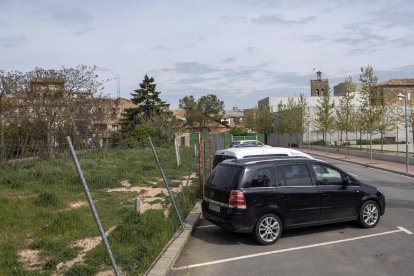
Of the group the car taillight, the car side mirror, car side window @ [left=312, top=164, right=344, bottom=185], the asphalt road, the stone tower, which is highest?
the stone tower

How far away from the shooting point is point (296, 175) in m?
9.40

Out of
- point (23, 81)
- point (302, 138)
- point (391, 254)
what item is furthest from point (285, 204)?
point (302, 138)

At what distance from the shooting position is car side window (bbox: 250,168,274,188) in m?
8.92

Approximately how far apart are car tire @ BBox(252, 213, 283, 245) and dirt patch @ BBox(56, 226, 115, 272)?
2.76 meters

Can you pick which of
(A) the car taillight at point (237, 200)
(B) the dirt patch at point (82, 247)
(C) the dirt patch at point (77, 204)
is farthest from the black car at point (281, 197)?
(C) the dirt patch at point (77, 204)

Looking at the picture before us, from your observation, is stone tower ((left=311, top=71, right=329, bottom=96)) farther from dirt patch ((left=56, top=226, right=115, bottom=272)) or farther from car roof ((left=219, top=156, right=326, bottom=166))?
dirt patch ((left=56, top=226, right=115, bottom=272))

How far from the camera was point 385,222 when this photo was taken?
35.0 ft

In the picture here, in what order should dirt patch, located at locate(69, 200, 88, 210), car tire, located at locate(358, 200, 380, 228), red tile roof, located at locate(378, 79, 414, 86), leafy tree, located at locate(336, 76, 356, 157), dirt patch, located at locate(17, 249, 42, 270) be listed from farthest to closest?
red tile roof, located at locate(378, 79, 414, 86) < leafy tree, located at locate(336, 76, 356, 157) < dirt patch, located at locate(69, 200, 88, 210) < car tire, located at locate(358, 200, 380, 228) < dirt patch, located at locate(17, 249, 42, 270)

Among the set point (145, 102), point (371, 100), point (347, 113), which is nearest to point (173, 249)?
point (371, 100)

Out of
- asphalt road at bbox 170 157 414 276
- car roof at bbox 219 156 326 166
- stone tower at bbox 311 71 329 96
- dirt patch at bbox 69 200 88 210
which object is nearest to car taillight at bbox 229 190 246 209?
car roof at bbox 219 156 326 166

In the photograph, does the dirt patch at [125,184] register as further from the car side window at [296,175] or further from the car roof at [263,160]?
the car side window at [296,175]

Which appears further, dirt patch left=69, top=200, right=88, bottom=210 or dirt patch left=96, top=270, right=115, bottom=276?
dirt patch left=69, top=200, right=88, bottom=210

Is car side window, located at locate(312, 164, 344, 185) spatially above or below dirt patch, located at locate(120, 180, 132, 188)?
above

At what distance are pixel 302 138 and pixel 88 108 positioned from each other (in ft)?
115
